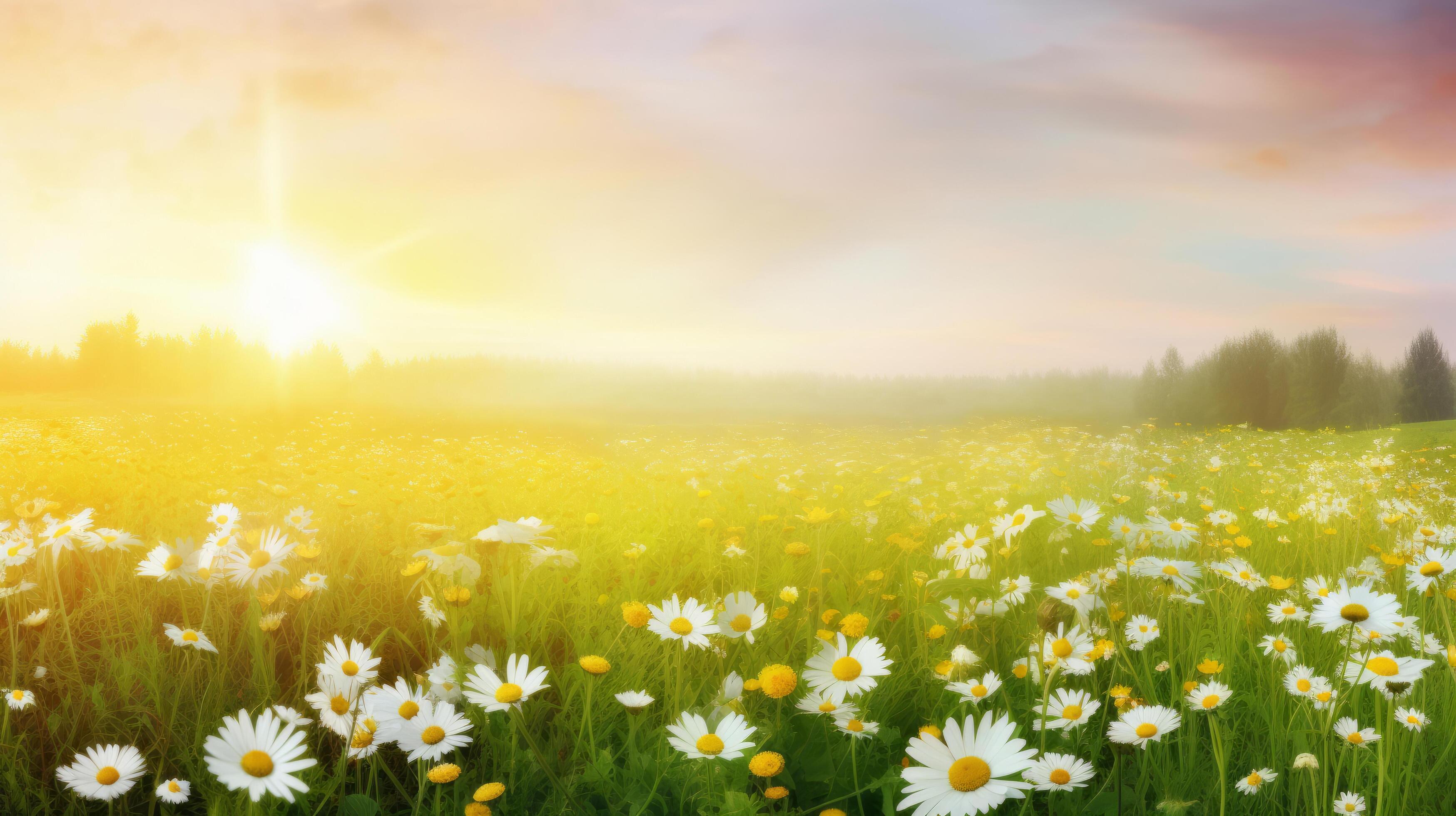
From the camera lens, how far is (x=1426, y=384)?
137ft

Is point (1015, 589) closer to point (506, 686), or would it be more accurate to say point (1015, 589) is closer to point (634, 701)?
point (634, 701)

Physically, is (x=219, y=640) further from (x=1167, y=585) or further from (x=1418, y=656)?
(x=1418, y=656)

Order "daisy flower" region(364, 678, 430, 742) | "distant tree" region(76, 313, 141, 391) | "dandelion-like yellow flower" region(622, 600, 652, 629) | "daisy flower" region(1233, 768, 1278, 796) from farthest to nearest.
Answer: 1. "distant tree" region(76, 313, 141, 391)
2. "daisy flower" region(1233, 768, 1278, 796)
3. "dandelion-like yellow flower" region(622, 600, 652, 629)
4. "daisy flower" region(364, 678, 430, 742)

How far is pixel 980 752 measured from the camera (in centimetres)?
124

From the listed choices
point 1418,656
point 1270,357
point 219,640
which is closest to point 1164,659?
point 1418,656

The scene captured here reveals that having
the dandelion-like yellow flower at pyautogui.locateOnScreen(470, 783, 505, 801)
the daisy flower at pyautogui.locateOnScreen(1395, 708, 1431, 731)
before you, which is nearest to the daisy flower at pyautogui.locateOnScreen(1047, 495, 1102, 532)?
the daisy flower at pyautogui.locateOnScreen(1395, 708, 1431, 731)

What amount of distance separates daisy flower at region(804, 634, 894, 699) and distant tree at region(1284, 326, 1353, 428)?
44777mm

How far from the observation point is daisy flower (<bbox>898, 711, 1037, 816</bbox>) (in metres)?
1.16

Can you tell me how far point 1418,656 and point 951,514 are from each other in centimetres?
222

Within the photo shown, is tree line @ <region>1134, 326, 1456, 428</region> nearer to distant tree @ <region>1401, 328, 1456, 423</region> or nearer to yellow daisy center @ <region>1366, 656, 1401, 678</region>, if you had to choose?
distant tree @ <region>1401, 328, 1456, 423</region>

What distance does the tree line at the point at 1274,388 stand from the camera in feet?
119

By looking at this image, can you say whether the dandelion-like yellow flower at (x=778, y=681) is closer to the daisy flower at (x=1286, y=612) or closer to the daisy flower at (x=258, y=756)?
the daisy flower at (x=258, y=756)

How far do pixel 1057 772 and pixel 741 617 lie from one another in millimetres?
743

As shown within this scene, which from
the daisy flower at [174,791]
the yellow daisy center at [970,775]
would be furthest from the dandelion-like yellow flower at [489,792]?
the yellow daisy center at [970,775]
